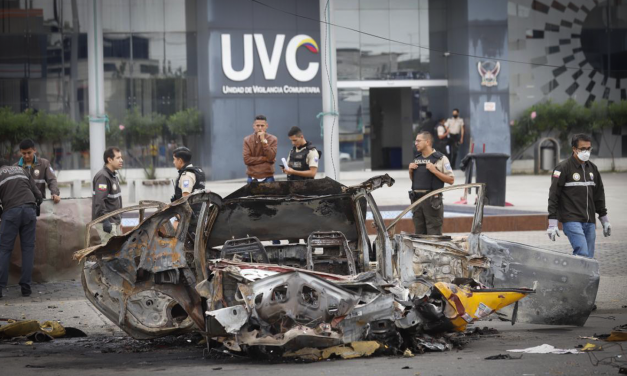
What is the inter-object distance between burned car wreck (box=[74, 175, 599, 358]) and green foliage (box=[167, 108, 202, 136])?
19372 millimetres

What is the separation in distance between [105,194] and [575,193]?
557 cm

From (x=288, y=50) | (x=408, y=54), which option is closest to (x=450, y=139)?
(x=408, y=54)

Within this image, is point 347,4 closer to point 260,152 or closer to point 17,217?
point 260,152

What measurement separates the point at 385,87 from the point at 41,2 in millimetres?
11480

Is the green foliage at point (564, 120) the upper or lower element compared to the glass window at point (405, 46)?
lower

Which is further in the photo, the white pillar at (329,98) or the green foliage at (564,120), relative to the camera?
the green foliage at (564,120)

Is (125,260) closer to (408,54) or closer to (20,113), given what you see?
(20,113)

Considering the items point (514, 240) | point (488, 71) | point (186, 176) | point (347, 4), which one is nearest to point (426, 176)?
point (186, 176)

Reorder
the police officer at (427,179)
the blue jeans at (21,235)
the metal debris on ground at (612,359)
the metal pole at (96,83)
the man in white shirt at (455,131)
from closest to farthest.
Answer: the metal debris on ground at (612,359)
the blue jeans at (21,235)
the police officer at (427,179)
the metal pole at (96,83)
the man in white shirt at (455,131)

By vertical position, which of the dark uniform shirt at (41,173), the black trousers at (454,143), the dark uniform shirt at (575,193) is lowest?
the dark uniform shirt at (575,193)

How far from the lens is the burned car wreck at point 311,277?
6.80m

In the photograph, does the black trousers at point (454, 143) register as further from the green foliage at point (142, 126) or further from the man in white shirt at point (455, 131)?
the green foliage at point (142, 126)

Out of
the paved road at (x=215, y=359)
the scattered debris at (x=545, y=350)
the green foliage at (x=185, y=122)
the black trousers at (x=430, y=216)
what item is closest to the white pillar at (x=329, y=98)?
the black trousers at (x=430, y=216)

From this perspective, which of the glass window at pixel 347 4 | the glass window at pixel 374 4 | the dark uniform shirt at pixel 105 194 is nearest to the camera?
the dark uniform shirt at pixel 105 194
